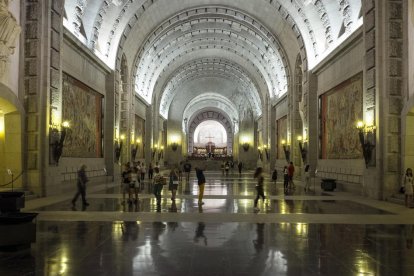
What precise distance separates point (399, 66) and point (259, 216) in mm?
8959

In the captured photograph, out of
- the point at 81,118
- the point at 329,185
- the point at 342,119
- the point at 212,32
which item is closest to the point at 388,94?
the point at 342,119

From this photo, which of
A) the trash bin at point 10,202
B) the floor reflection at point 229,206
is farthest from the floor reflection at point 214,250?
the floor reflection at point 229,206

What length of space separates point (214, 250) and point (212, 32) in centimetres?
3718

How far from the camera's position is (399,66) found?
16906 mm

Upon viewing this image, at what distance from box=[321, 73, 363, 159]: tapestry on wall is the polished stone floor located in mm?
6664

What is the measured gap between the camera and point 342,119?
2281 centimetres

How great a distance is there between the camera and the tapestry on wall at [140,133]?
1558 inches

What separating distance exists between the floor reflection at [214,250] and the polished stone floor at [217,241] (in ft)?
0.05

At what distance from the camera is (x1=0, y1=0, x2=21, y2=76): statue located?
15242 mm

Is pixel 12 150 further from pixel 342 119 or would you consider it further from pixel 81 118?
pixel 342 119

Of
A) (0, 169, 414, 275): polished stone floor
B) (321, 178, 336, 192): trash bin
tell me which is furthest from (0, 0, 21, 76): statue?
(321, 178, 336, 192): trash bin

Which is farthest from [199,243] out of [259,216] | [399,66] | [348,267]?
[399,66]

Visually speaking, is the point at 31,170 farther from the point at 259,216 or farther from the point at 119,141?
the point at 119,141

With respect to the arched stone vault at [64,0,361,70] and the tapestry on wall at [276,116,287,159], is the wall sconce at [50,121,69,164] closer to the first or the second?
the arched stone vault at [64,0,361,70]
